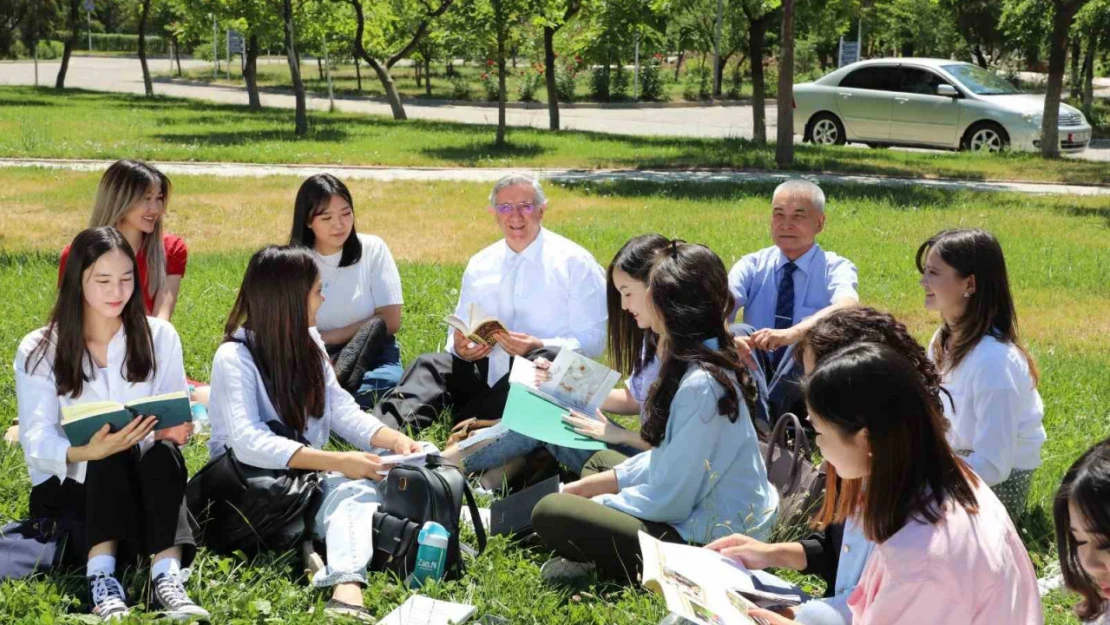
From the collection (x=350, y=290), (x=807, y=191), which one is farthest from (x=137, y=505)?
(x=807, y=191)

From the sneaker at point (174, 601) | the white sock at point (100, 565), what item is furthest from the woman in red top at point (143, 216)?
the sneaker at point (174, 601)

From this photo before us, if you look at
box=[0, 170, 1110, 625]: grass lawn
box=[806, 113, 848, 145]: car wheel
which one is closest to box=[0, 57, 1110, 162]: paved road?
box=[806, 113, 848, 145]: car wheel

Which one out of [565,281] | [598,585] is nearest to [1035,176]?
[565,281]

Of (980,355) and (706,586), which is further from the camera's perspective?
(980,355)

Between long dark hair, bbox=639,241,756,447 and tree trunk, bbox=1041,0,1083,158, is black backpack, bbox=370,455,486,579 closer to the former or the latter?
long dark hair, bbox=639,241,756,447

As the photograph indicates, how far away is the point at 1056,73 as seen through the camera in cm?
1639

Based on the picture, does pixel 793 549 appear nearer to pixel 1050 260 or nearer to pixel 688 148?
pixel 1050 260

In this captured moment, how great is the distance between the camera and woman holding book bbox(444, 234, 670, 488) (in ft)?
15.0

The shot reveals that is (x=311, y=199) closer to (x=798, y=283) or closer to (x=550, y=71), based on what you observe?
(x=798, y=283)

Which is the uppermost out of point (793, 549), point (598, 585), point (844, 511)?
point (844, 511)

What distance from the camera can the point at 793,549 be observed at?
12.2ft

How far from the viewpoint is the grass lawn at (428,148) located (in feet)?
54.3

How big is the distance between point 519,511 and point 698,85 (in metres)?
32.5

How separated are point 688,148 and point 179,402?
52.2 ft
